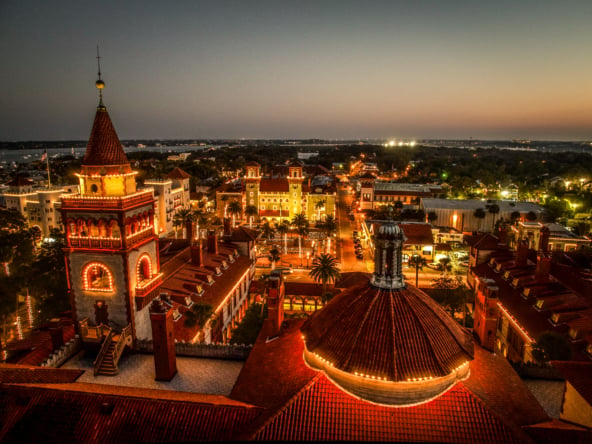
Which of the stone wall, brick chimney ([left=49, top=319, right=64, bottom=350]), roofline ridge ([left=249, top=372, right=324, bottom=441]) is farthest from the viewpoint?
brick chimney ([left=49, top=319, right=64, bottom=350])

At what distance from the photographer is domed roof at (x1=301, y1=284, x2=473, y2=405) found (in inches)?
655

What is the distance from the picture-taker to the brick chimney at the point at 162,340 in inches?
946

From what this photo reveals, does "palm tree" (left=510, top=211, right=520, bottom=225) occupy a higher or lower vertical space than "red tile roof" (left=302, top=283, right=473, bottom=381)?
lower

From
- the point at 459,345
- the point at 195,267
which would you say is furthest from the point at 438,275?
the point at 459,345

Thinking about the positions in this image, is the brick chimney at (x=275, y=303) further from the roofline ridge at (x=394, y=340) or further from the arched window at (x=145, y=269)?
the arched window at (x=145, y=269)

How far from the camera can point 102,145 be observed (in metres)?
29.0

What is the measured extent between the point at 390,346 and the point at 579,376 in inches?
388

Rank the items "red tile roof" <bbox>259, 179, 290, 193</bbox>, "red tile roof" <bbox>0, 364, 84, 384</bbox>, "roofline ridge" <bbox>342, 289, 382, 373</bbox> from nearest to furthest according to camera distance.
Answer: "roofline ridge" <bbox>342, 289, 382, 373</bbox>
"red tile roof" <bbox>0, 364, 84, 384</bbox>
"red tile roof" <bbox>259, 179, 290, 193</bbox>

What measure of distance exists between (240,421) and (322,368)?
428 centimetres

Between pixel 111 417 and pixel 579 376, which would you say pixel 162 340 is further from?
pixel 579 376

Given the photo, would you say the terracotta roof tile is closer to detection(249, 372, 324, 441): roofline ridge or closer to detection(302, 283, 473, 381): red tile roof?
detection(302, 283, 473, 381): red tile roof

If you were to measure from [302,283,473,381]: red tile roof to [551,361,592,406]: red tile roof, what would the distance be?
15.9ft

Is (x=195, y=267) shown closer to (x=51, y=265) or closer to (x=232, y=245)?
(x=232, y=245)

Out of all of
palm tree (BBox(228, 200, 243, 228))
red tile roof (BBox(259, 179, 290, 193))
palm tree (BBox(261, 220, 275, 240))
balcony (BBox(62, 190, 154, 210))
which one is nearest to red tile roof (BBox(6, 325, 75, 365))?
balcony (BBox(62, 190, 154, 210))
